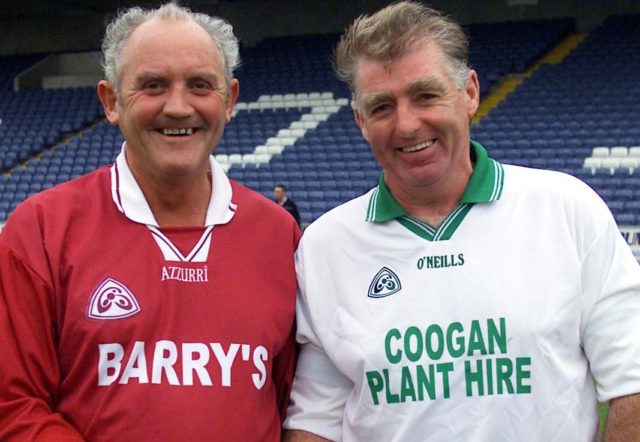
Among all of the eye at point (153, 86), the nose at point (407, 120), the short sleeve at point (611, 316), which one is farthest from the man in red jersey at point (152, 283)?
the short sleeve at point (611, 316)

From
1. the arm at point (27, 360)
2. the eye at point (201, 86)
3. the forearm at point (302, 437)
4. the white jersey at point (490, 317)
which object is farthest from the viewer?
the forearm at point (302, 437)

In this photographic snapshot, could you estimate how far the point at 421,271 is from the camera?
190 centimetres

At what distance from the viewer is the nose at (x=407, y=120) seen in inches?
73.0

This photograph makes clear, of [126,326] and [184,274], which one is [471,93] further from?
[126,326]

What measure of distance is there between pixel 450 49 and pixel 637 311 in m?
0.68

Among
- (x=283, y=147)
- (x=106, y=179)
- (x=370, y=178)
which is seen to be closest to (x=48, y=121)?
(x=283, y=147)

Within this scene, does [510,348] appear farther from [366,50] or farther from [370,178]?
[370,178]

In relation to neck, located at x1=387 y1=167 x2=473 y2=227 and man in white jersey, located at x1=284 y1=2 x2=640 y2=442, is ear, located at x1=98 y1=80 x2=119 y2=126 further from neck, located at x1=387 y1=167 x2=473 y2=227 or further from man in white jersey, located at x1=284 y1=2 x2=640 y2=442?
neck, located at x1=387 y1=167 x2=473 y2=227

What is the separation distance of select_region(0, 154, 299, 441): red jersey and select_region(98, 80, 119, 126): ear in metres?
0.15

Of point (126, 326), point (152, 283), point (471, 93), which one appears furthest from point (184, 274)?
point (471, 93)

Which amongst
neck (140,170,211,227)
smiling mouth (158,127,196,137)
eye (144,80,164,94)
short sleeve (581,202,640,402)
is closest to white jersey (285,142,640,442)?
short sleeve (581,202,640,402)

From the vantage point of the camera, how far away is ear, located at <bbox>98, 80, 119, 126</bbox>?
6.48 ft

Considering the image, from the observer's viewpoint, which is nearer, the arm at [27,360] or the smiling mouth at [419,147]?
the arm at [27,360]

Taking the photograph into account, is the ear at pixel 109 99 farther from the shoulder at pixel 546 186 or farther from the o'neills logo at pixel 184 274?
the shoulder at pixel 546 186
